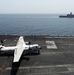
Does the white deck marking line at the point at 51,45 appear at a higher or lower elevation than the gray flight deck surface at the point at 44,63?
higher

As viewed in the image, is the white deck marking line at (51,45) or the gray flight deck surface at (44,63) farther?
the white deck marking line at (51,45)

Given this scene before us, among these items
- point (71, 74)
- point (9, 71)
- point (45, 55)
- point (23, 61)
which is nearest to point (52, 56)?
point (45, 55)

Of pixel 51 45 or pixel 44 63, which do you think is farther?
pixel 51 45

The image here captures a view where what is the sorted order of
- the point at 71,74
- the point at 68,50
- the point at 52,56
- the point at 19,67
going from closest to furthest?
the point at 71,74 → the point at 19,67 → the point at 52,56 → the point at 68,50

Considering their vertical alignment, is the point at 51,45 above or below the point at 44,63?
above

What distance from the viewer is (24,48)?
2218 inches

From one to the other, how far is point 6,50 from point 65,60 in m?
21.8

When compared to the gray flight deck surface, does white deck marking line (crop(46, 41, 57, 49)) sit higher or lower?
higher

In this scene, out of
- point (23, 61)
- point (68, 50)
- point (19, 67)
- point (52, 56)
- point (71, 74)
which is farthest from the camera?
point (68, 50)

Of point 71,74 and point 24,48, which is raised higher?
point 24,48

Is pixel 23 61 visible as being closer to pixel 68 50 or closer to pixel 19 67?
pixel 19 67

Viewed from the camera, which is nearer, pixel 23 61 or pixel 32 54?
pixel 23 61

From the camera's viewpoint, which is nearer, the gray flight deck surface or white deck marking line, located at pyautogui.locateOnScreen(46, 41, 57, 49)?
the gray flight deck surface

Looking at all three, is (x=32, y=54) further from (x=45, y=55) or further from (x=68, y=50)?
(x=68, y=50)
